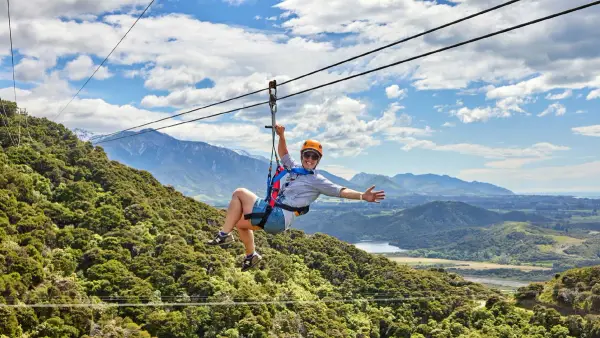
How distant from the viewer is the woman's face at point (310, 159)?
30.4 ft

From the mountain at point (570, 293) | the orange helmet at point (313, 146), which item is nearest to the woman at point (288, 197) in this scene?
the orange helmet at point (313, 146)

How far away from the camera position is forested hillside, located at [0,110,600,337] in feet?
130

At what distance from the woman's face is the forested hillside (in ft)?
98.3

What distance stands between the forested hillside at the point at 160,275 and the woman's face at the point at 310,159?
29972 millimetres

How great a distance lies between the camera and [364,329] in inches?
2333

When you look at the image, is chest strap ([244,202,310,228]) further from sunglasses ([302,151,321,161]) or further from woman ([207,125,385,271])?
sunglasses ([302,151,321,161])

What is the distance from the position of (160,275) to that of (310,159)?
145ft

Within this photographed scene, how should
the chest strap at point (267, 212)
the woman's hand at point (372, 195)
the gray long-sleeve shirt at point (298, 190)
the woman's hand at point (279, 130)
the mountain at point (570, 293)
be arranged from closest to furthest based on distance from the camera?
the woman's hand at point (372, 195)
the chest strap at point (267, 212)
the gray long-sleeve shirt at point (298, 190)
the woman's hand at point (279, 130)
the mountain at point (570, 293)

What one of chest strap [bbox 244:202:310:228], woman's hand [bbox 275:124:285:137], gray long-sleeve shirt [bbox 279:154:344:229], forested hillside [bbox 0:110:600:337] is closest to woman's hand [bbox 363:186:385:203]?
gray long-sleeve shirt [bbox 279:154:344:229]

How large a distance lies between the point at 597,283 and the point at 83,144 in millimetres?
66820

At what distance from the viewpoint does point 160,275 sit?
5009 centimetres

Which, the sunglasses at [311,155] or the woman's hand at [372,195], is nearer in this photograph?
the woman's hand at [372,195]

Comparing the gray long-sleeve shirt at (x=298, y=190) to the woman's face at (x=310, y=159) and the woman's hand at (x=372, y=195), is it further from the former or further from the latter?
the woman's hand at (x=372, y=195)

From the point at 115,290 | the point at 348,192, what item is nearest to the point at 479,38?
the point at 348,192
